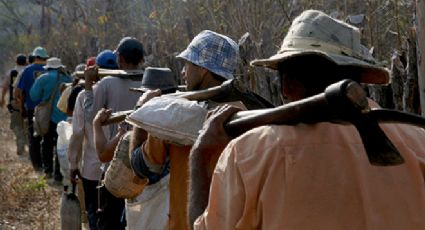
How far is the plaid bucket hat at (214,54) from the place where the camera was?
12.2 ft

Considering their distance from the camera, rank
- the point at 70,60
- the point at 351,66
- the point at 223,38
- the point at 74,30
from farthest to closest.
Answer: the point at 74,30, the point at 70,60, the point at 223,38, the point at 351,66

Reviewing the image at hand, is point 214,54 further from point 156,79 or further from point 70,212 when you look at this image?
point 70,212

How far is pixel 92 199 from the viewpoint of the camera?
21.3 feet

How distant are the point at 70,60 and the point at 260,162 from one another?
15.4m

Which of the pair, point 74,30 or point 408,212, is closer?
point 408,212

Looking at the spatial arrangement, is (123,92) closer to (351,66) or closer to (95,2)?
(351,66)

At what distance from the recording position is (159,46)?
12.6 metres

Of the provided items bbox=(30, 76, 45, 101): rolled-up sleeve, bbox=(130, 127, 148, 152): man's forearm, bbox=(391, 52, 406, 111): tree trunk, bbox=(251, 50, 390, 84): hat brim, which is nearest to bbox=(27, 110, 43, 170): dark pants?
bbox=(30, 76, 45, 101): rolled-up sleeve

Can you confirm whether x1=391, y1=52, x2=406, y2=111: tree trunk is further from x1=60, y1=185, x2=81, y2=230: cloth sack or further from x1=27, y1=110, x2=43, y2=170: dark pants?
x1=27, y1=110, x2=43, y2=170: dark pants

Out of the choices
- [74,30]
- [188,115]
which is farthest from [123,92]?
[74,30]

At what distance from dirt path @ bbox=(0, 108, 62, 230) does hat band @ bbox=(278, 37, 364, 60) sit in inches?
230

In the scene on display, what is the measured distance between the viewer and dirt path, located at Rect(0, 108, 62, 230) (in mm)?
8906

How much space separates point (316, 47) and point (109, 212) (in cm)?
398

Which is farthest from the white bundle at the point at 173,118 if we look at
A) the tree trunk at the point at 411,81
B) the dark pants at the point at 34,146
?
the dark pants at the point at 34,146
